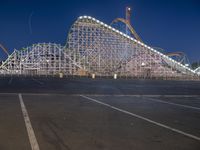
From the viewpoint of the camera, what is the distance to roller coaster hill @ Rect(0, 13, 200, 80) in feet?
145

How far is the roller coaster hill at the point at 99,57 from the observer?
1745 inches

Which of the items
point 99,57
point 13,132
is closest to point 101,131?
point 13,132

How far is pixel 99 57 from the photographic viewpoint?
148ft

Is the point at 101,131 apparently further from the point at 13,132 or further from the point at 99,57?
the point at 99,57

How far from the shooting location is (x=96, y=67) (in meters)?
46.9

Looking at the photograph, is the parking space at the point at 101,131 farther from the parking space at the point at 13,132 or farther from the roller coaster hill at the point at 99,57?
the roller coaster hill at the point at 99,57

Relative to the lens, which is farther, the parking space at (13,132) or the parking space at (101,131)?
the parking space at (101,131)

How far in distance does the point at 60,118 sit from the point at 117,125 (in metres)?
1.47

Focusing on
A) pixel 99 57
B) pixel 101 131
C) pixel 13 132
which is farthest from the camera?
pixel 99 57

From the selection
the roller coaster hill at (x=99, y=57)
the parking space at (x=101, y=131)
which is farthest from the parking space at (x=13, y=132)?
the roller coaster hill at (x=99, y=57)

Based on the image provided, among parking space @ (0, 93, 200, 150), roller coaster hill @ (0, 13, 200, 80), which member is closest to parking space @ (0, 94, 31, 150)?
parking space @ (0, 93, 200, 150)

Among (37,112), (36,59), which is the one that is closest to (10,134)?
(37,112)

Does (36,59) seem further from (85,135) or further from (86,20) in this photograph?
(85,135)

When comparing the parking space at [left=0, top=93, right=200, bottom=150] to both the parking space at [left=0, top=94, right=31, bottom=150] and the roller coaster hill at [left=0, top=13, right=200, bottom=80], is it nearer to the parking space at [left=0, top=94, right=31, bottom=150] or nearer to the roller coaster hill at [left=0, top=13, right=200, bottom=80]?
the parking space at [left=0, top=94, right=31, bottom=150]
